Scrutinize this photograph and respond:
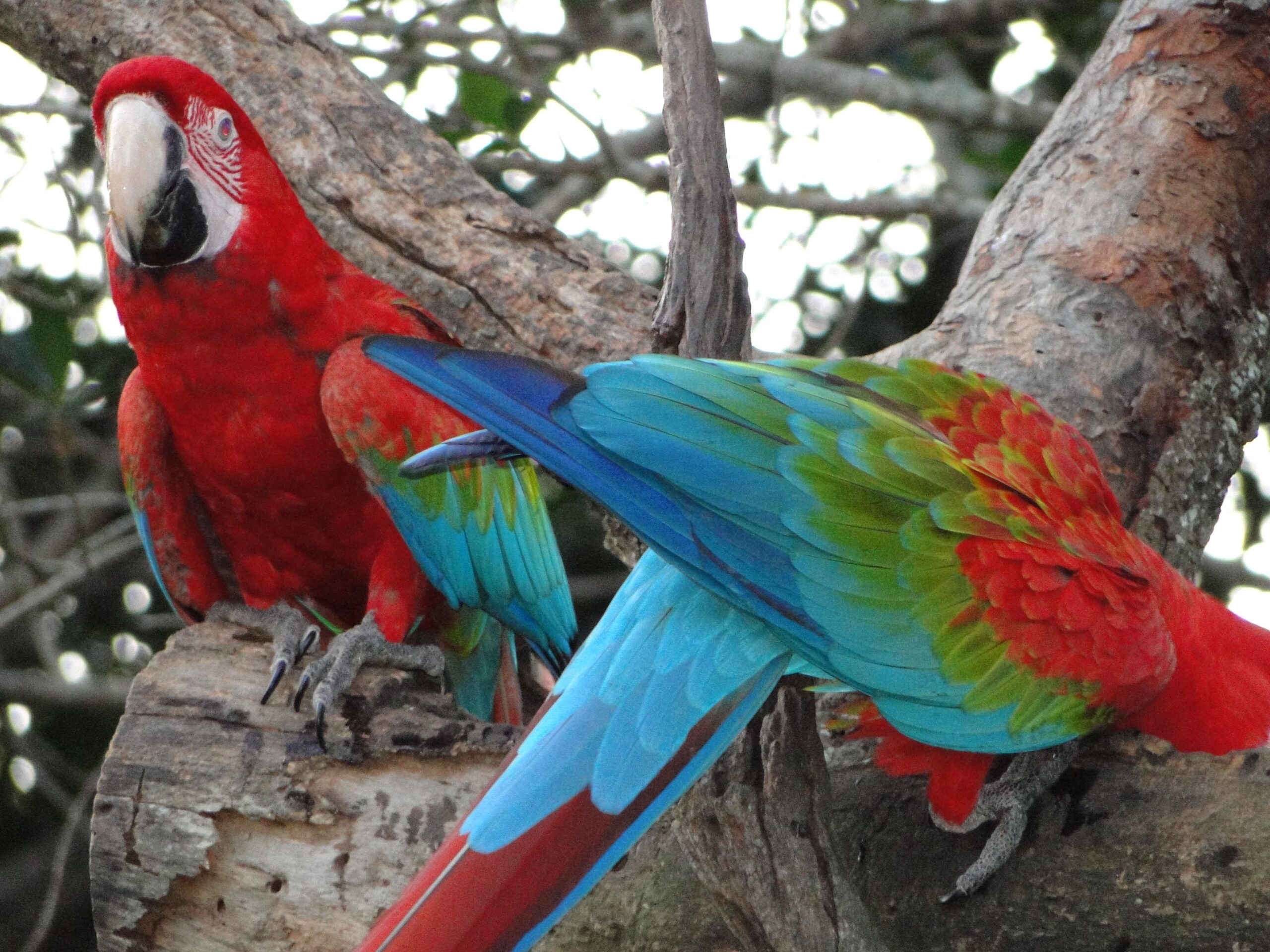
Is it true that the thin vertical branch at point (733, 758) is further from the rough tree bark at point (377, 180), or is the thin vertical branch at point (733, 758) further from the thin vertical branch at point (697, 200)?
the rough tree bark at point (377, 180)

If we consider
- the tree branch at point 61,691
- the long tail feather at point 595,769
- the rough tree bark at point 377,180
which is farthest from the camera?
the tree branch at point 61,691

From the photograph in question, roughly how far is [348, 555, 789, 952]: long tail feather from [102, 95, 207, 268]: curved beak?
0.86 m

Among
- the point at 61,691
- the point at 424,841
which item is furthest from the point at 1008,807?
the point at 61,691

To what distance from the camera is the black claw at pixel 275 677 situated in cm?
153

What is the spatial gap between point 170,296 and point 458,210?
0.50 meters

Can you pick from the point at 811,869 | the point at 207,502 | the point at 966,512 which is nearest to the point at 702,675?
the point at 811,869

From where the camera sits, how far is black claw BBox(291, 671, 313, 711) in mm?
1525

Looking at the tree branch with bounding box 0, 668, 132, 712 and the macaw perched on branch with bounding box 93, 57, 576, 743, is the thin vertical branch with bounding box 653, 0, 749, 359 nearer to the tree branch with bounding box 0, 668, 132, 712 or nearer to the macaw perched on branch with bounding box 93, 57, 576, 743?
the macaw perched on branch with bounding box 93, 57, 576, 743

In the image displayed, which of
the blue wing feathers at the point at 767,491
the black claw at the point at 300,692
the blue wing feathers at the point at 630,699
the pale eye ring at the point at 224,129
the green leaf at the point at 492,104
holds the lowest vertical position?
the black claw at the point at 300,692

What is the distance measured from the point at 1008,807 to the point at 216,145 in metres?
1.34

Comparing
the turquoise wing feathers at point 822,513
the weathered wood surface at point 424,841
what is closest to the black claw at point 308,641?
the weathered wood surface at point 424,841

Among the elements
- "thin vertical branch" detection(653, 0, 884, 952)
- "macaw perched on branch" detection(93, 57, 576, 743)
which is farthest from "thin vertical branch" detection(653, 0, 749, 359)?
"macaw perched on branch" detection(93, 57, 576, 743)

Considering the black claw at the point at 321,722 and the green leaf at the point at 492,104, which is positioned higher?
the green leaf at the point at 492,104

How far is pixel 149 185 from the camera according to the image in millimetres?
1638
